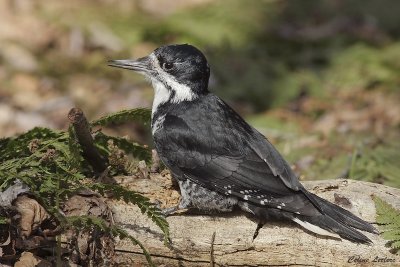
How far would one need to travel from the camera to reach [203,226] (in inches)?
202

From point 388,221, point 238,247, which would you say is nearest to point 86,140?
point 238,247

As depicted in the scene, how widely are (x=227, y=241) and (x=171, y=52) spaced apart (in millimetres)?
1625

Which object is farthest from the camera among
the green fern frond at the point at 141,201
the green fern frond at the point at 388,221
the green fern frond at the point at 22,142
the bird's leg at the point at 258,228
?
the green fern frond at the point at 22,142

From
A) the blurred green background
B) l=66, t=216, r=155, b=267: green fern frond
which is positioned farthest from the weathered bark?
the blurred green background

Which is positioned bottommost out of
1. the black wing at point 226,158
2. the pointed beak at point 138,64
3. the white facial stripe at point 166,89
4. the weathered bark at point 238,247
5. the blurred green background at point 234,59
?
the weathered bark at point 238,247

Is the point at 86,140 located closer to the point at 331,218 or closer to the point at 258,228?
the point at 258,228

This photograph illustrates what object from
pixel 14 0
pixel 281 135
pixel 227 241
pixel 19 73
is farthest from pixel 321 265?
pixel 14 0

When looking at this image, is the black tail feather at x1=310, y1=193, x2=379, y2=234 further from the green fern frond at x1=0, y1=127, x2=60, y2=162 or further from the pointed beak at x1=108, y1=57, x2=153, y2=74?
the green fern frond at x1=0, y1=127, x2=60, y2=162

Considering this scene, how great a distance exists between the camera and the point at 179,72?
19.5 ft

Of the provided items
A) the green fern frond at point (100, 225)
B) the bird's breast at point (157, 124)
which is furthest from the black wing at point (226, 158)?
Result: the green fern frond at point (100, 225)

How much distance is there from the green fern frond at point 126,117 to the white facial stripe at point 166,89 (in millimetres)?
114

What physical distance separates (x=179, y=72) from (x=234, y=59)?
Result: 19.1 ft

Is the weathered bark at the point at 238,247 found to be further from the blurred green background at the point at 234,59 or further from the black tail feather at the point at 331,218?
the blurred green background at the point at 234,59

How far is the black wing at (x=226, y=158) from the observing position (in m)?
5.14
